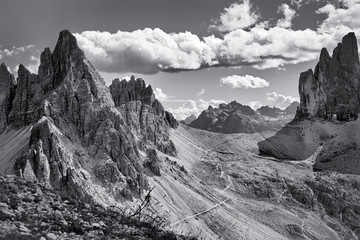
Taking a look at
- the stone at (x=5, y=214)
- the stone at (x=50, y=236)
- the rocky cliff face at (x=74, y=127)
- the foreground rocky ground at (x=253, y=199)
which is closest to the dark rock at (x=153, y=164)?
the rocky cliff face at (x=74, y=127)

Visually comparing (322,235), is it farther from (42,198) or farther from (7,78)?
(7,78)

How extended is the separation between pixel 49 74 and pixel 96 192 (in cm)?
6785

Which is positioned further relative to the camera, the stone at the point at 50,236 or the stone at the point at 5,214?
the stone at the point at 5,214

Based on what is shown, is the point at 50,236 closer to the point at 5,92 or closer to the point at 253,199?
the point at 253,199

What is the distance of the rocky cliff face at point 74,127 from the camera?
76.4 m

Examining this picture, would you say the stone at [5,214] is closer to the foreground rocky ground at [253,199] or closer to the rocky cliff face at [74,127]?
the rocky cliff face at [74,127]

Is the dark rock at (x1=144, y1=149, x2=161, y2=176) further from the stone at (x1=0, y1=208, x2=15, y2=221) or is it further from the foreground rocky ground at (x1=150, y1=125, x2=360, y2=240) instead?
the stone at (x1=0, y1=208, x2=15, y2=221)

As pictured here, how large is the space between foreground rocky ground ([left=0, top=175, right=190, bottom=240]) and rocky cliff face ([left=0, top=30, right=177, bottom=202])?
2029 inches

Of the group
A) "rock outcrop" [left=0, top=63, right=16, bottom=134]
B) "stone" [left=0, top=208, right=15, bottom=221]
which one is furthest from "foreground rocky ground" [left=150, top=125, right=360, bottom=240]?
"stone" [left=0, top=208, right=15, bottom=221]

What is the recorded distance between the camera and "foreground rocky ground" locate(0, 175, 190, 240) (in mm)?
16092

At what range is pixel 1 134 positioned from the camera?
4596 inches

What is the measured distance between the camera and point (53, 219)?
17.8 meters

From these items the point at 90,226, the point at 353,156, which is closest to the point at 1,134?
the point at 90,226

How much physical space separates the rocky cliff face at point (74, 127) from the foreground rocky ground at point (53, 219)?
51.5 meters
